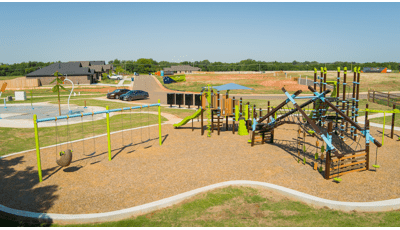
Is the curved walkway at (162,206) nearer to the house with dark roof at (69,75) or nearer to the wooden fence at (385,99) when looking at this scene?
the wooden fence at (385,99)

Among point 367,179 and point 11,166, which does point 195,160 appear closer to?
point 367,179

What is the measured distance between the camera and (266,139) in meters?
14.1

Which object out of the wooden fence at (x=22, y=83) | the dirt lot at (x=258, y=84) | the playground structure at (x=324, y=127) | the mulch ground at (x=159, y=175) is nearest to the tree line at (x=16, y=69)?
the wooden fence at (x=22, y=83)

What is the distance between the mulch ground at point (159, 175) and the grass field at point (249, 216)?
743 mm

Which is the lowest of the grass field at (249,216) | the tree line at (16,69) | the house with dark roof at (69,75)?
the grass field at (249,216)

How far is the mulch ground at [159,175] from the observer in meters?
8.09

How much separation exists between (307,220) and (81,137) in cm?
1304

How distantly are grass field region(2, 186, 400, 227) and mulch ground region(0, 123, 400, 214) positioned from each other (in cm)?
74

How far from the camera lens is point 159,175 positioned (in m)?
9.88

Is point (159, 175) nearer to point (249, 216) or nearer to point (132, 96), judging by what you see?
point (249, 216)

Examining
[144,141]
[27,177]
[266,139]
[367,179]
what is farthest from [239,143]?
[27,177]

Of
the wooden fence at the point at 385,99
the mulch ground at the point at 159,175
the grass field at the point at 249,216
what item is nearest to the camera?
the grass field at the point at 249,216

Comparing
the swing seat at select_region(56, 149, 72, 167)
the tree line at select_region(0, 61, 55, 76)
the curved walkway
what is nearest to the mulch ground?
the curved walkway

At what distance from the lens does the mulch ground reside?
26.6ft
